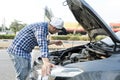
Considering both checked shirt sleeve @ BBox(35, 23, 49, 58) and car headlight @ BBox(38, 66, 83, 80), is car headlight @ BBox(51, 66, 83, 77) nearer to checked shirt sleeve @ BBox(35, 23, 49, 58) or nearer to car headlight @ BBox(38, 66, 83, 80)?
car headlight @ BBox(38, 66, 83, 80)

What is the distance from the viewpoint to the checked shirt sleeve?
546cm

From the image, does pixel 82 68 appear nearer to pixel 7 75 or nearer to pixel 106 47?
pixel 106 47

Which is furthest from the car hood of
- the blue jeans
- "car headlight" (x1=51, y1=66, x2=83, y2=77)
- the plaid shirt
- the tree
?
the tree

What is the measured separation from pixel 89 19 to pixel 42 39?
73cm

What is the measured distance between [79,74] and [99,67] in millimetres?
259

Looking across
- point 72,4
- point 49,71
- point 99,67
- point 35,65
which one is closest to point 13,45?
point 35,65

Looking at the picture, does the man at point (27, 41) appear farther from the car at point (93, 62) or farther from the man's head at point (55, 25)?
the car at point (93, 62)

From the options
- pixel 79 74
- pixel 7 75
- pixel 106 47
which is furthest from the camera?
pixel 7 75

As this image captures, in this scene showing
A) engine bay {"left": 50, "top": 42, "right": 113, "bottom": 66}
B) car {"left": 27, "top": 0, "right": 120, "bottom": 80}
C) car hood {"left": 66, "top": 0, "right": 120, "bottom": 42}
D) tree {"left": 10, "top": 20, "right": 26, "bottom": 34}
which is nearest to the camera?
car {"left": 27, "top": 0, "right": 120, "bottom": 80}

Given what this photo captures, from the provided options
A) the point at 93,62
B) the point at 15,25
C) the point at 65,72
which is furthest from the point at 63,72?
the point at 15,25

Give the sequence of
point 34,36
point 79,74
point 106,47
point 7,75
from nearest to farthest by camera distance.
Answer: point 79,74 < point 106,47 < point 34,36 < point 7,75

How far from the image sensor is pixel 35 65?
591cm

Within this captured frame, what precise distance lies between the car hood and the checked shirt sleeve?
0.54m

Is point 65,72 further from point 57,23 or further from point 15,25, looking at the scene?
point 15,25
